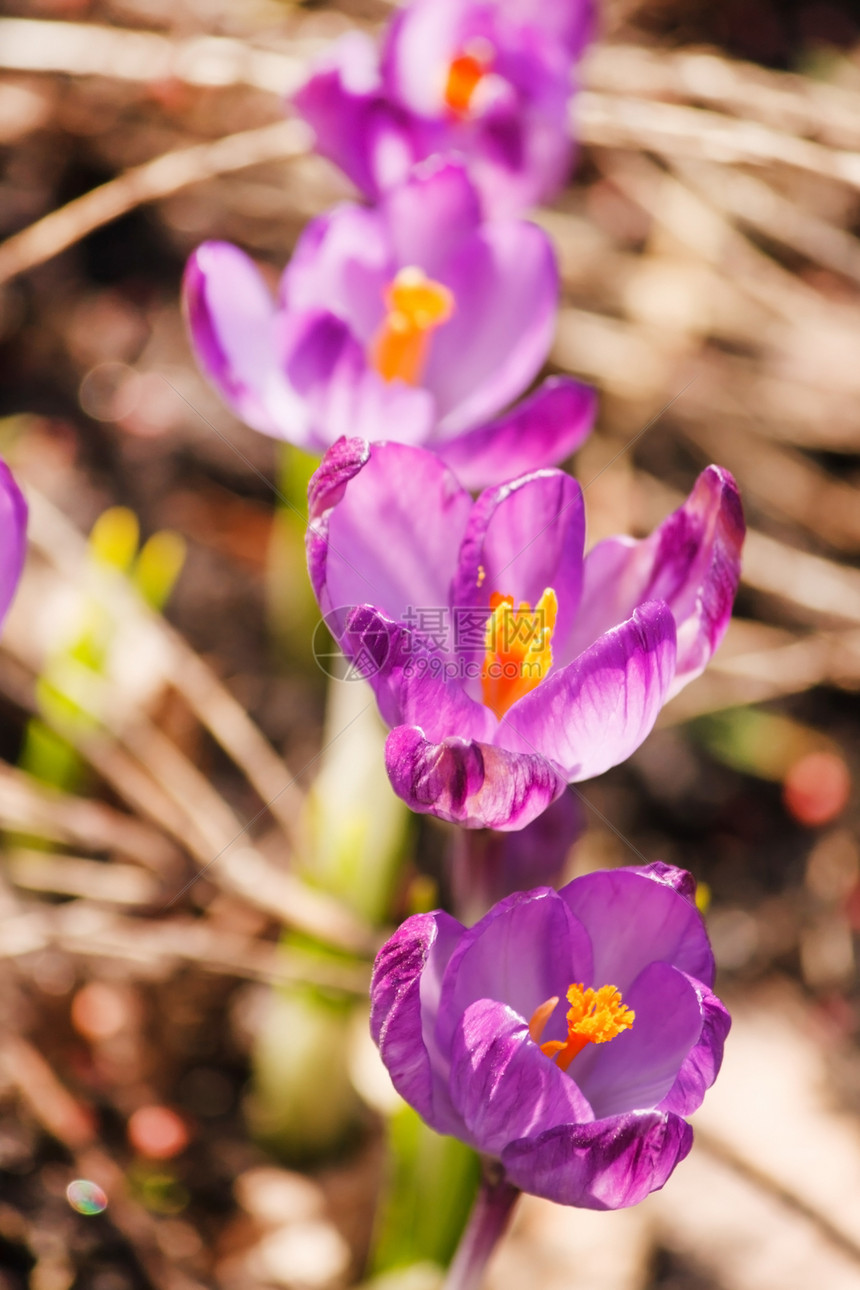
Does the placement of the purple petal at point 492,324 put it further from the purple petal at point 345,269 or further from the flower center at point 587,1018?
the flower center at point 587,1018

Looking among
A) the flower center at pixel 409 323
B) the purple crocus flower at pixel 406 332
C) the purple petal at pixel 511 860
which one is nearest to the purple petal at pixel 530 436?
the purple crocus flower at pixel 406 332

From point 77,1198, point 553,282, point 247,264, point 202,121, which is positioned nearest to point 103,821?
point 77,1198

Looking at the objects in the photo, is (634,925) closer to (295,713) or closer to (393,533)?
(393,533)

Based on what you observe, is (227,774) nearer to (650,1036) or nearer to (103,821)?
(103,821)

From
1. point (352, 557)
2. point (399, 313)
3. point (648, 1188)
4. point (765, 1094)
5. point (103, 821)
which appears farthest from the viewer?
point (765, 1094)

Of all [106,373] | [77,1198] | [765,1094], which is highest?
[106,373]

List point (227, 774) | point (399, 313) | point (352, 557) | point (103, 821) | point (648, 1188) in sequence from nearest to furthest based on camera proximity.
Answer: point (648, 1188), point (352, 557), point (399, 313), point (103, 821), point (227, 774)

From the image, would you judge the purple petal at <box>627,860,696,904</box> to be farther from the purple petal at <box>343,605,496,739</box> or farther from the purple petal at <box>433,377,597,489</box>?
the purple petal at <box>433,377,597,489</box>

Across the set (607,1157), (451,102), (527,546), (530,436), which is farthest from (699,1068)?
(451,102)
